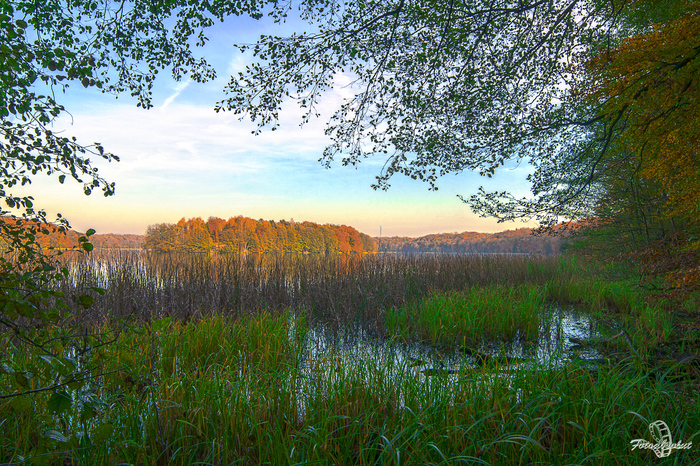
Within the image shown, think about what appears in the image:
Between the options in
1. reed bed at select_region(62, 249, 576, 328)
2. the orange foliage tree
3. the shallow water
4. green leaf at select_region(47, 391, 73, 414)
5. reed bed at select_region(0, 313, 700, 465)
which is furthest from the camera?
reed bed at select_region(62, 249, 576, 328)

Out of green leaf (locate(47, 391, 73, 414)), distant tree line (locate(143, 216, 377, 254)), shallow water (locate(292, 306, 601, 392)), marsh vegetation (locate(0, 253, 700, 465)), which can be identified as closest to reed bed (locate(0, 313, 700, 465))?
marsh vegetation (locate(0, 253, 700, 465))

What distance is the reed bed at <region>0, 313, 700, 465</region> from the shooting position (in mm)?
1966

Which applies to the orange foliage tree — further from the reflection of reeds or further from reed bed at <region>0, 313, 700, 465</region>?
the reflection of reeds

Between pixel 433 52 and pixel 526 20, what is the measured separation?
79.1 inches

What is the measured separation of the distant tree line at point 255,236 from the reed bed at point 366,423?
1613 inches

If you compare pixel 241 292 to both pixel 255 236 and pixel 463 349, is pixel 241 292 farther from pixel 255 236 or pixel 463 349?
pixel 255 236

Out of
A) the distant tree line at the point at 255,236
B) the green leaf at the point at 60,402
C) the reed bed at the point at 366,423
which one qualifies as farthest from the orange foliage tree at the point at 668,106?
the distant tree line at the point at 255,236

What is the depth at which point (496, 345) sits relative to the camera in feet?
15.9

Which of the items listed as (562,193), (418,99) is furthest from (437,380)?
(562,193)

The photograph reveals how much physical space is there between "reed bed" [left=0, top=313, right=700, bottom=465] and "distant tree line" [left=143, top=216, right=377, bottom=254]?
4097 centimetres

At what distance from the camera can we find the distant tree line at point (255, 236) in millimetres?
43375

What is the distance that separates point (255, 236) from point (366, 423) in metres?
56.3

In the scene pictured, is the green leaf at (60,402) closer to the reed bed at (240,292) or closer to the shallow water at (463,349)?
the shallow water at (463,349)

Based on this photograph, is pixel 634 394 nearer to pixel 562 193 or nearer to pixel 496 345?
pixel 496 345
